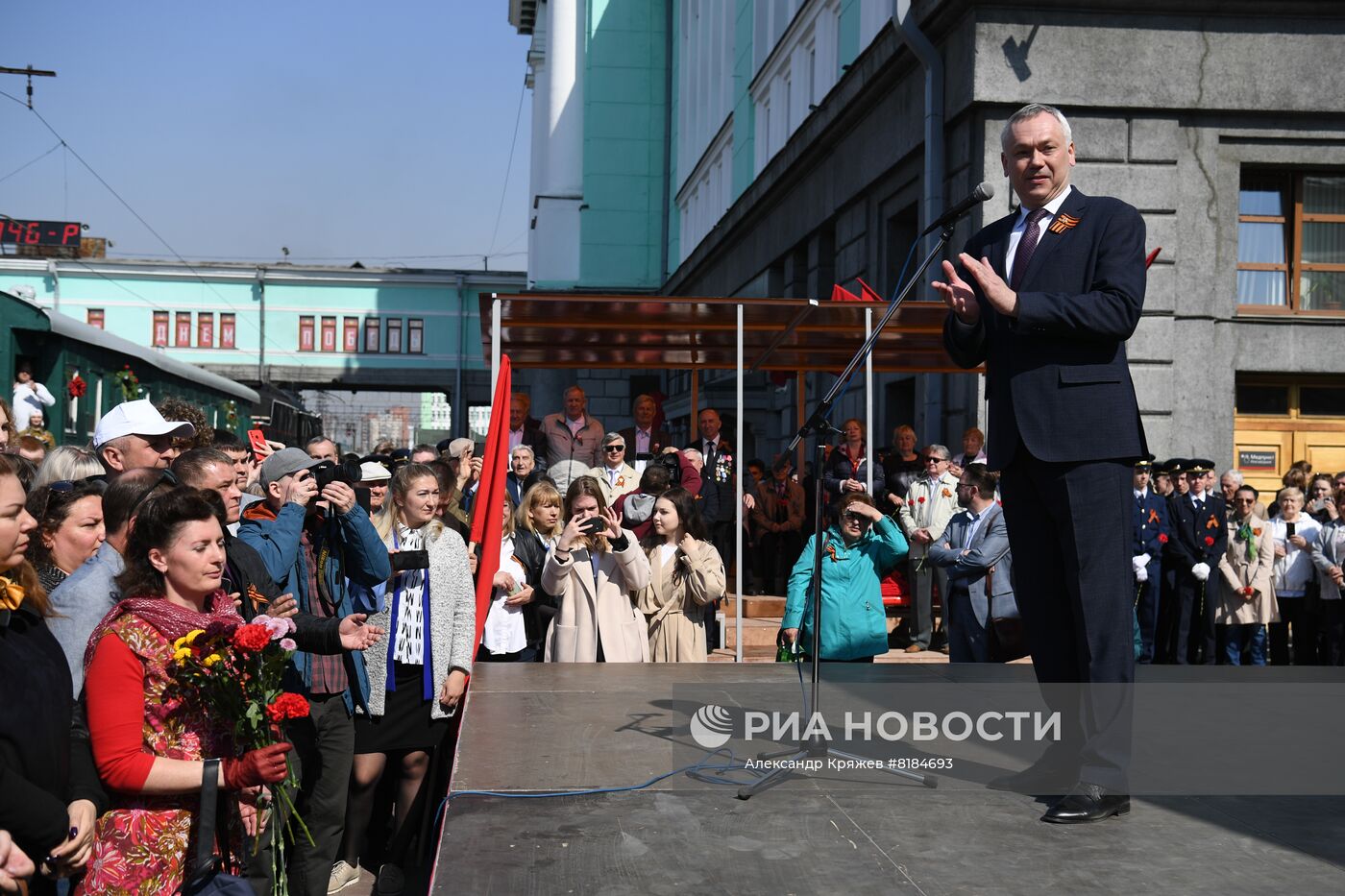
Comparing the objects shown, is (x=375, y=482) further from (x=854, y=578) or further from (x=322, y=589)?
(x=854, y=578)

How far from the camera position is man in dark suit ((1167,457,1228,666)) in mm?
12562

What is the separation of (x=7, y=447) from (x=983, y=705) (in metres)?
6.11

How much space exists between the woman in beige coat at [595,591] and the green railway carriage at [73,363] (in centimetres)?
1151

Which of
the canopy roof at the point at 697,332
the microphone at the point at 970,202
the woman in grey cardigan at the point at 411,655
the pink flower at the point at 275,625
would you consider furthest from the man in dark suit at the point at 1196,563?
the pink flower at the point at 275,625

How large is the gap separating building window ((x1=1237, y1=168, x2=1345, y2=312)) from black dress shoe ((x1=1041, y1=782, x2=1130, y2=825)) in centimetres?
1265

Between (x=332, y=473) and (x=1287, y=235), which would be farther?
(x=1287, y=235)

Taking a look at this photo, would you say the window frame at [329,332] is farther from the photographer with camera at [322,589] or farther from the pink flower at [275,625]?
the pink flower at [275,625]

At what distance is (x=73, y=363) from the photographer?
18.1 meters

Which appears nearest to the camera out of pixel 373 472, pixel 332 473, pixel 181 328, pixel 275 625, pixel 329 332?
pixel 275 625

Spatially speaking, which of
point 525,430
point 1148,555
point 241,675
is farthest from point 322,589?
point 1148,555

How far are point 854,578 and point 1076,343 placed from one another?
3360 mm

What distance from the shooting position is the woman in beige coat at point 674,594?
7.86 m

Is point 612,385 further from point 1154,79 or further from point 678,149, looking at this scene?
point 1154,79

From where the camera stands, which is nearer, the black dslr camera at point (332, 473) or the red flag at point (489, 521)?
the black dslr camera at point (332, 473)
